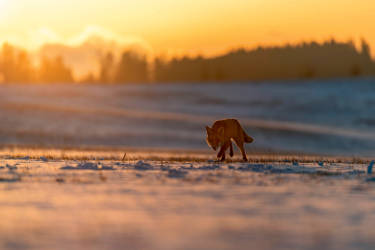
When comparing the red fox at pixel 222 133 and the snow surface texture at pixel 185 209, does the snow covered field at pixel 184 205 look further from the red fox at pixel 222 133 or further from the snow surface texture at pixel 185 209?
the red fox at pixel 222 133

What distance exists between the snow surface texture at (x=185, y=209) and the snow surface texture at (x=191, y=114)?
19.2 meters

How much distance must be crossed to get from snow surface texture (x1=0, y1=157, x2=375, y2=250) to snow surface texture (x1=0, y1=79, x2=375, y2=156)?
1917 cm

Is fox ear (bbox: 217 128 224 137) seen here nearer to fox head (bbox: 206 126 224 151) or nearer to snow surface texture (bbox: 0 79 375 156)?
fox head (bbox: 206 126 224 151)

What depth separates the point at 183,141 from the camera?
31.8m

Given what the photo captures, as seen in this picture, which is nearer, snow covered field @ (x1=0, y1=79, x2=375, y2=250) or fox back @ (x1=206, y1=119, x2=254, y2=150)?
snow covered field @ (x1=0, y1=79, x2=375, y2=250)

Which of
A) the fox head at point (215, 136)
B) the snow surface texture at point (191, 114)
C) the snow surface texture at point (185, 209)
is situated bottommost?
the snow surface texture at point (185, 209)

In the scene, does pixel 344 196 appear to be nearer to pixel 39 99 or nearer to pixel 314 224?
pixel 314 224

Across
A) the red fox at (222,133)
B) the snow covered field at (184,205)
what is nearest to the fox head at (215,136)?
the red fox at (222,133)

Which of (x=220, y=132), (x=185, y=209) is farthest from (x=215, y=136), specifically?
(x=185, y=209)

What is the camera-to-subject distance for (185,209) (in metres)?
6.82

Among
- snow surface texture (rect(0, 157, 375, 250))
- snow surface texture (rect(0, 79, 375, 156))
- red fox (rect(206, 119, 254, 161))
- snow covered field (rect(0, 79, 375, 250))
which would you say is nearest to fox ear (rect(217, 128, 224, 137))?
red fox (rect(206, 119, 254, 161))

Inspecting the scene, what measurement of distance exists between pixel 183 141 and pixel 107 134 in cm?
552

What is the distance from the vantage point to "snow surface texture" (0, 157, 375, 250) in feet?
17.3

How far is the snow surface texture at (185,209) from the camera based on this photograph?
5270mm
